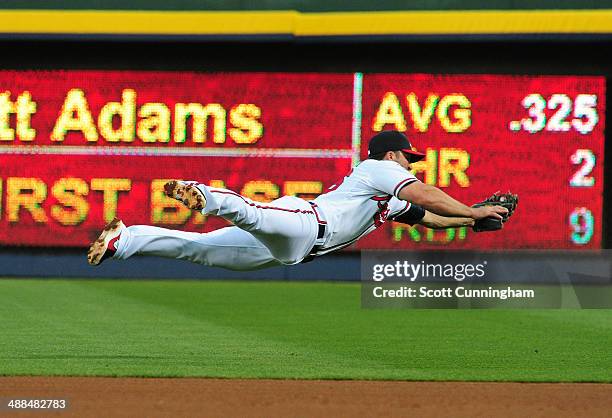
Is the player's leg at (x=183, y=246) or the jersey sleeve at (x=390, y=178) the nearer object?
the player's leg at (x=183, y=246)

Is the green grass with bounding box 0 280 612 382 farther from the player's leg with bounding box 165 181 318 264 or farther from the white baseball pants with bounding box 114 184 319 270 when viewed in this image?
the player's leg with bounding box 165 181 318 264

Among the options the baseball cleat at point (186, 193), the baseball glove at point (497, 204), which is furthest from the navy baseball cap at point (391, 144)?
the baseball cleat at point (186, 193)

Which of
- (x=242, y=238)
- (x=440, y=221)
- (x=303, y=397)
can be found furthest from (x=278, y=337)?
(x=242, y=238)

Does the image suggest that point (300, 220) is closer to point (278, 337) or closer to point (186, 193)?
point (186, 193)

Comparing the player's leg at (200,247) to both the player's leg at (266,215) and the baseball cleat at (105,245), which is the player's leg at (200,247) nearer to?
the baseball cleat at (105,245)

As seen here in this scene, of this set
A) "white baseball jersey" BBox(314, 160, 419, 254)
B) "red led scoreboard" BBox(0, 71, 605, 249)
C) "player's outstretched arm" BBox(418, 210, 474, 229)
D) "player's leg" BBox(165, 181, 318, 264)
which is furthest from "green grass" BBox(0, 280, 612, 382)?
"player's leg" BBox(165, 181, 318, 264)

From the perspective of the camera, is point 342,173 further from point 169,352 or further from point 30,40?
point 169,352

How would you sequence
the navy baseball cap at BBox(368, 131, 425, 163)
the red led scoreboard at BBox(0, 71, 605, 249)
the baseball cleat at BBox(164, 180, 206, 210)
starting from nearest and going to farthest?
the baseball cleat at BBox(164, 180, 206, 210) < the navy baseball cap at BBox(368, 131, 425, 163) < the red led scoreboard at BBox(0, 71, 605, 249)
